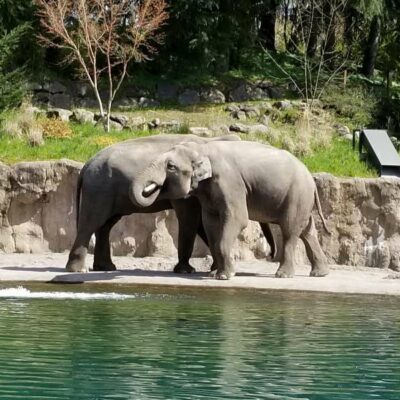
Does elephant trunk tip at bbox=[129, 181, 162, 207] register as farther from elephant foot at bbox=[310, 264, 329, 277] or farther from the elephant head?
elephant foot at bbox=[310, 264, 329, 277]

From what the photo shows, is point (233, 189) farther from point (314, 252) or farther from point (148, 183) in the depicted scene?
point (314, 252)

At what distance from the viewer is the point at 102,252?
2222cm

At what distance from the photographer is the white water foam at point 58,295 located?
1797 cm

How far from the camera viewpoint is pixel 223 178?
69.8 ft

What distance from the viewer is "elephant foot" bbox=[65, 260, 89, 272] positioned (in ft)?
70.7

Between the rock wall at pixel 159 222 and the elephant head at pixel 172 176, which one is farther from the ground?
the elephant head at pixel 172 176

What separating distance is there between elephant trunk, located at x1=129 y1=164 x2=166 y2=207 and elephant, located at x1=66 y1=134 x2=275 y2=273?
383mm

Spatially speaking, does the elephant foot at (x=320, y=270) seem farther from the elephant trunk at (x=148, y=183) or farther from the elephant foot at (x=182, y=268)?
the elephant trunk at (x=148, y=183)

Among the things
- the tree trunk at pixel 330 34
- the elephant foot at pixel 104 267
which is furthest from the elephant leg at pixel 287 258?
the tree trunk at pixel 330 34

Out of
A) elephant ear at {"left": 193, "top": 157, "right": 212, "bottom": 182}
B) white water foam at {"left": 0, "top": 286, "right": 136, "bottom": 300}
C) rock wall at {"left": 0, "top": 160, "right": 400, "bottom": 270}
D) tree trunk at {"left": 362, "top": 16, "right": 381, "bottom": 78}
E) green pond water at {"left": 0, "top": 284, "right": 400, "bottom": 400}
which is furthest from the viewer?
tree trunk at {"left": 362, "top": 16, "right": 381, "bottom": 78}

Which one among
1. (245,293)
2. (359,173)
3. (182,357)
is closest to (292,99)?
(359,173)

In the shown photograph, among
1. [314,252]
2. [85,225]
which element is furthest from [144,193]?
[314,252]

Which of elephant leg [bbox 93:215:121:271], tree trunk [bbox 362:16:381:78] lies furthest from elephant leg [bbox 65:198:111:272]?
tree trunk [bbox 362:16:381:78]

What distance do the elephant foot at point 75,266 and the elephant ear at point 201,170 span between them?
95.9 inches
